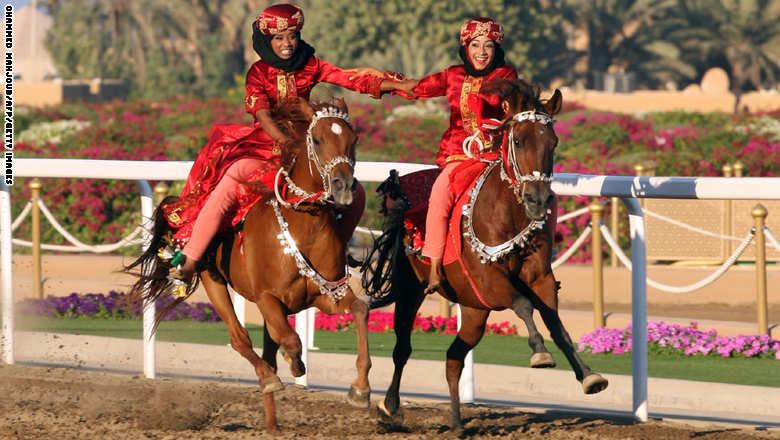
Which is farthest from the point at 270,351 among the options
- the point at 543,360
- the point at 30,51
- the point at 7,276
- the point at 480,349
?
the point at 30,51

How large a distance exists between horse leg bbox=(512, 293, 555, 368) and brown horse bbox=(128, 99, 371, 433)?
2.54ft

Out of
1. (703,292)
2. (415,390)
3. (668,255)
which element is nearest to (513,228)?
(415,390)

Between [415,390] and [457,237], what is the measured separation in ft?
7.99

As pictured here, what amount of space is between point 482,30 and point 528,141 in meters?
0.92

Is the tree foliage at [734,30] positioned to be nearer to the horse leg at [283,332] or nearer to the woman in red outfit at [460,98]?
the woman in red outfit at [460,98]

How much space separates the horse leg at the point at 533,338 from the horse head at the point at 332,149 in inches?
36.5

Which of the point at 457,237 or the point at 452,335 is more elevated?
the point at 457,237

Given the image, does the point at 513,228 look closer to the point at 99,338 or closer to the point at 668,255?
the point at 99,338

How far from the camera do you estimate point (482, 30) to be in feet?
22.0

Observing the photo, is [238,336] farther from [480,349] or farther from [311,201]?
[480,349]

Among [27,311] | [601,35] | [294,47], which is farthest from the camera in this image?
[601,35]

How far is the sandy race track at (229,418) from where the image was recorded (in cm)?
680

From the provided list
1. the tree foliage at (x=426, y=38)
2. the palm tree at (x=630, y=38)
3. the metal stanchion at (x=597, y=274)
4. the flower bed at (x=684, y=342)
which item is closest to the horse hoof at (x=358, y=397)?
the flower bed at (x=684, y=342)

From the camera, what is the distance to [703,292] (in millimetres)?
14430
